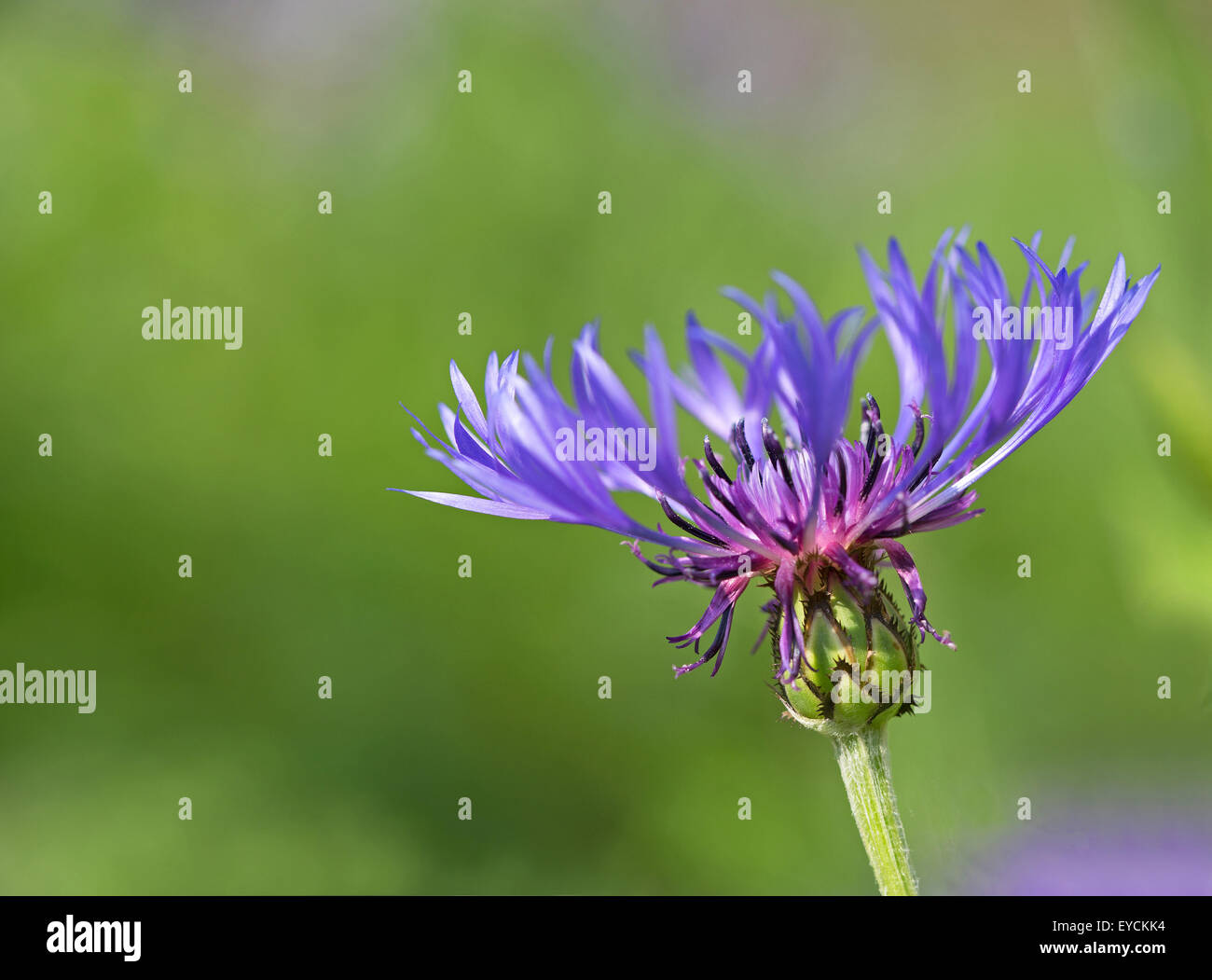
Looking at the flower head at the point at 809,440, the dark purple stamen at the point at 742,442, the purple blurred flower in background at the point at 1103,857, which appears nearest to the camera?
the flower head at the point at 809,440

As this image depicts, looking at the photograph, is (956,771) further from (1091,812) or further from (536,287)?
(536,287)

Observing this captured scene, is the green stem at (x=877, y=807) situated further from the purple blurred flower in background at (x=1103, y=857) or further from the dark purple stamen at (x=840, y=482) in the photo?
the purple blurred flower in background at (x=1103, y=857)

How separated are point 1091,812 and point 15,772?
222cm

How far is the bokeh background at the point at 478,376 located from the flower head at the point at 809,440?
85 cm

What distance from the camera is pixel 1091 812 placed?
5.63 feet

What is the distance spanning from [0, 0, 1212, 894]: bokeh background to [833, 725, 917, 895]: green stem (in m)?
0.79

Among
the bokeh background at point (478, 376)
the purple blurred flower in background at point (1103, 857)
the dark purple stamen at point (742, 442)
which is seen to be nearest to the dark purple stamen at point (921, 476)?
the dark purple stamen at point (742, 442)

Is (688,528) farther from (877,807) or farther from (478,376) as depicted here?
(478,376)

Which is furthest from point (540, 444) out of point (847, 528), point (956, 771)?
point (956, 771)

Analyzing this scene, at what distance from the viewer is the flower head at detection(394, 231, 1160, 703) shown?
0.75 meters

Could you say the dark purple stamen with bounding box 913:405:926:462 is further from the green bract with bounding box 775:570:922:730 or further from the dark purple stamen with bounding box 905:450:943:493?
the green bract with bounding box 775:570:922:730

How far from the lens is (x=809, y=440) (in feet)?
2.75

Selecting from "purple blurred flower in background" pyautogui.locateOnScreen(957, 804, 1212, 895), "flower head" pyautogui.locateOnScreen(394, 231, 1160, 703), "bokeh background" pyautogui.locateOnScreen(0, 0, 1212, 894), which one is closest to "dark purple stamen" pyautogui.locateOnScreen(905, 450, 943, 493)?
"flower head" pyautogui.locateOnScreen(394, 231, 1160, 703)

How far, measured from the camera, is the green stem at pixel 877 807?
86cm
